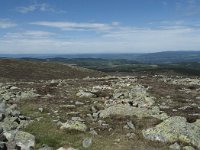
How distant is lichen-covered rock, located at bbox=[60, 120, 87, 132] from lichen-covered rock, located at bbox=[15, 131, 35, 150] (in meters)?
3.62

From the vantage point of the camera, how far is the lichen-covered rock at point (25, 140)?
23297 mm

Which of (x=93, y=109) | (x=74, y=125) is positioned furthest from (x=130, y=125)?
(x=93, y=109)

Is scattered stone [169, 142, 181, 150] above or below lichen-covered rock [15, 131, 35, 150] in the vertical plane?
below

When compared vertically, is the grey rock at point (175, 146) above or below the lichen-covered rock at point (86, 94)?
below

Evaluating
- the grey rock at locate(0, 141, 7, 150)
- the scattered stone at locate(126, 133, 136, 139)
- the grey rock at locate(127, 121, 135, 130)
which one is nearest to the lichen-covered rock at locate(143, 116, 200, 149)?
the scattered stone at locate(126, 133, 136, 139)

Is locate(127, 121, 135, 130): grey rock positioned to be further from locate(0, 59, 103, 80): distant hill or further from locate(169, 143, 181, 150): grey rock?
locate(0, 59, 103, 80): distant hill

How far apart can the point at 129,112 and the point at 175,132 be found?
6789 millimetres

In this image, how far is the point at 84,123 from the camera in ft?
94.7

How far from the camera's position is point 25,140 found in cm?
2403

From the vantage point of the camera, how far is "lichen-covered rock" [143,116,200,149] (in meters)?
24.9

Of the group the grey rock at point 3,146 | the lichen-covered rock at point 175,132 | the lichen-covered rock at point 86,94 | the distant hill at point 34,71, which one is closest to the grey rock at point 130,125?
the lichen-covered rock at point 175,132

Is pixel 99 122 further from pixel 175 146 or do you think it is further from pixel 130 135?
pixel 175 146

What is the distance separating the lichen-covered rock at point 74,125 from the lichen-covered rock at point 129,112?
12.8ft

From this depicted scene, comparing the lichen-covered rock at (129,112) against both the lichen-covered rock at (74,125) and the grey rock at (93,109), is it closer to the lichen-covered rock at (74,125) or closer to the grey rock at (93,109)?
the grey rock at (93,109)
